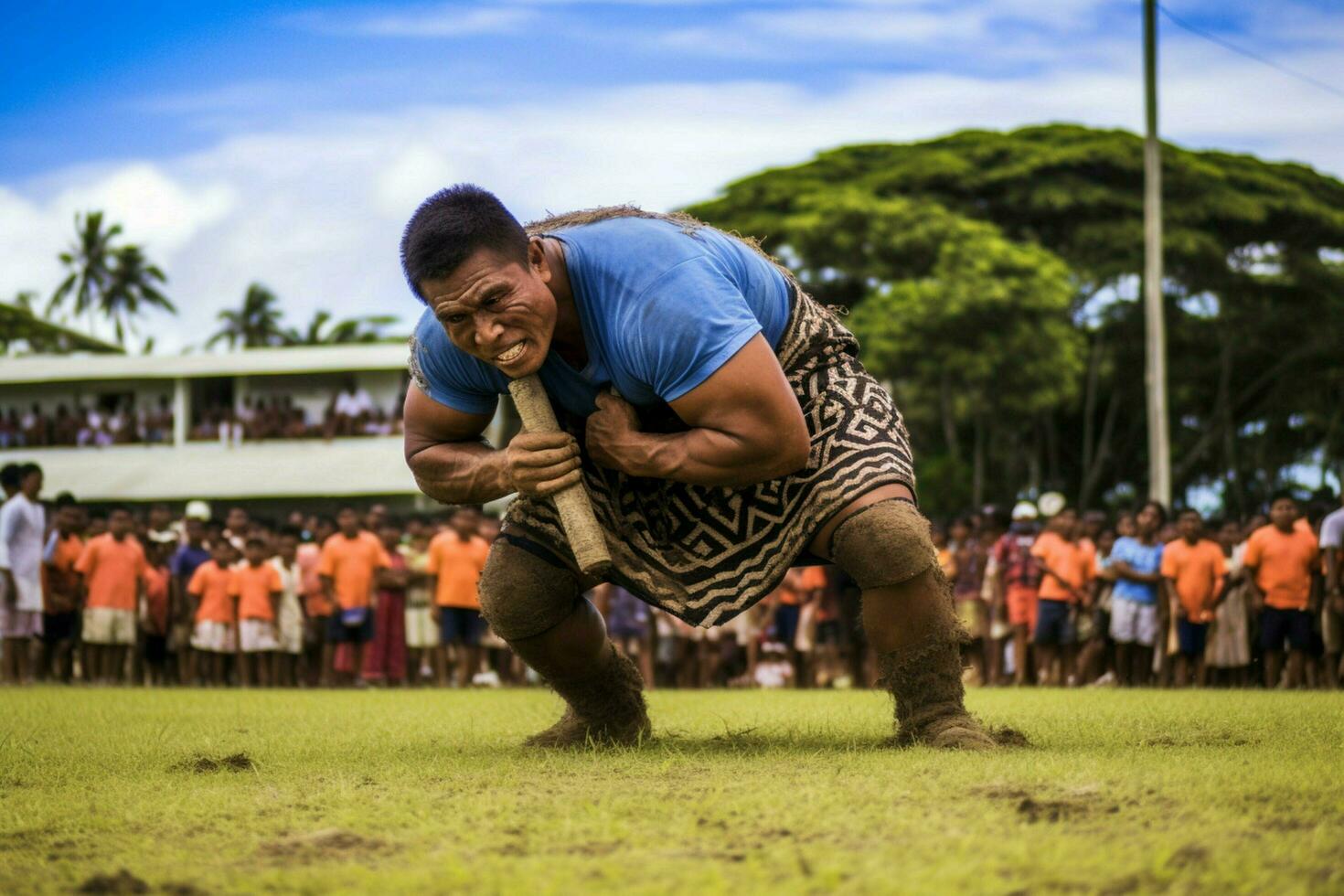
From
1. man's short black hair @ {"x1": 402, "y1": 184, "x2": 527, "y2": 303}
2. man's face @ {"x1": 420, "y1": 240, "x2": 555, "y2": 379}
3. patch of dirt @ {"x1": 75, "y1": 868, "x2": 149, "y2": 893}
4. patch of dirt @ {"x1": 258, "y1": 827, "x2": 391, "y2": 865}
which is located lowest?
patch of dirt @ {"x1": 75, "y1": 868, "x2": 149, "y2": 893}

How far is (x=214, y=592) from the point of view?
51.4 ft

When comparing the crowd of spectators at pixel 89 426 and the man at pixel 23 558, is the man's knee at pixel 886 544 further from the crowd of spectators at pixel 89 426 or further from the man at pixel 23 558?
the crowd of spectators at pixel 89 426

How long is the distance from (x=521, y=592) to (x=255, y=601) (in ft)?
35.7

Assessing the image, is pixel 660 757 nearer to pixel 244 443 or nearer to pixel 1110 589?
pixel 1110 589

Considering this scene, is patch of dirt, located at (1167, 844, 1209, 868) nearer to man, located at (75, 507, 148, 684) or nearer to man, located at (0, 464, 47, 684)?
man, located at (0, 464, 47, 684)

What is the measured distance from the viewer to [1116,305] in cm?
3008

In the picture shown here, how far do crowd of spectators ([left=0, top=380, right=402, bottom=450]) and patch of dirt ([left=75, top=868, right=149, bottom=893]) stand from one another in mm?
30822

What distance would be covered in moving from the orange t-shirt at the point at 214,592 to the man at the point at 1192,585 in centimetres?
854

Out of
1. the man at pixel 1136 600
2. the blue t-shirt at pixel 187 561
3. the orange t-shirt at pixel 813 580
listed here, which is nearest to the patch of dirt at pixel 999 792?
the man at pixel 1136 600

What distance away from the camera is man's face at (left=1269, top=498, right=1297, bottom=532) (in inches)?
500

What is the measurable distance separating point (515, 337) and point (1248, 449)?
30651 millimetres

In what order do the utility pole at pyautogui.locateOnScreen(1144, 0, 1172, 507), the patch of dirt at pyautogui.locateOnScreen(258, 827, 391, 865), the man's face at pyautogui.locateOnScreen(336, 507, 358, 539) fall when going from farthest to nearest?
the utility pole at pyautogui.locateOnScreen(1144, 0, 1172, 507) → the man's face at pyautogui.locateOnScreen(336, 507, 358, 539) → the patch of dirt at pyautogui.locateOnScreen(258, 827, 391, 865)

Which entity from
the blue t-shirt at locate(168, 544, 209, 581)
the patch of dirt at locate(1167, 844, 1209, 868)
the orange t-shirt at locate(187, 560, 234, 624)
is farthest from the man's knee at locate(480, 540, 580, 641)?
the blue t-shirt at locate(168, 544, 209, 581)

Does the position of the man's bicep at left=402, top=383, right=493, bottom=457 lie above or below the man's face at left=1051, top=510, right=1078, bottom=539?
below
